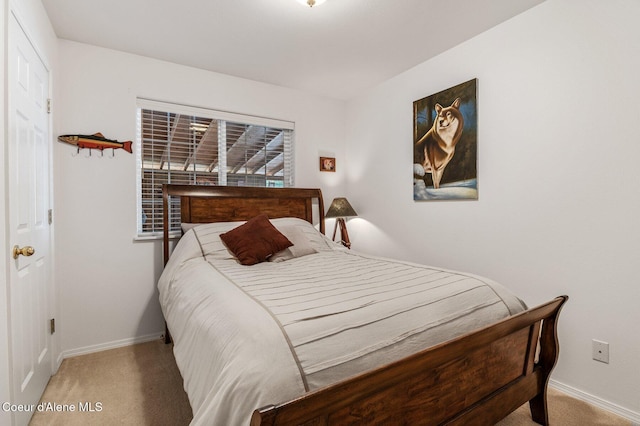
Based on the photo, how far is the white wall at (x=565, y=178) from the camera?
177cm

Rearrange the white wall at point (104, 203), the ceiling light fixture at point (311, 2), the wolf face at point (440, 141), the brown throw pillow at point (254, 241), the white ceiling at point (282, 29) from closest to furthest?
1. the ceiling light fixture at point (311, 2)
2. the white ceiling at point (282, 29)
3. the brown throw pillow at point (254, 241)
4. the white wall at point (104, 203)
5. the wolf face at point (440, 141)

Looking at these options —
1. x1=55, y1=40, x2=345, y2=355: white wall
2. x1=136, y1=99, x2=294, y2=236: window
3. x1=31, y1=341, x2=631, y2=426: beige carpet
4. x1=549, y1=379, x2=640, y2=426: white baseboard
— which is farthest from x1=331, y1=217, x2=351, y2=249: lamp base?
x1=549, y1=379, x2=640, y2=426: white baseboard

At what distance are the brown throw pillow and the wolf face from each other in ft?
4.73

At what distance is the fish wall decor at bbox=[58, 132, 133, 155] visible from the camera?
7.99 feet

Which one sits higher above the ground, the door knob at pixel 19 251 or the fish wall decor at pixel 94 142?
the fish wall decor at pixel 94 142

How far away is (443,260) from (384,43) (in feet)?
6.24

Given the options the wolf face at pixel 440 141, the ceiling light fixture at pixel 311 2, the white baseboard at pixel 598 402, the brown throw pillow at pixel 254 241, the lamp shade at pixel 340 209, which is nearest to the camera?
the white baseboard at pixel 598 402

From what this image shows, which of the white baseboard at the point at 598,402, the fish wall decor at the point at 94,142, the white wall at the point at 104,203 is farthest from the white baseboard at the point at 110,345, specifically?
the white baseboard at the point at 598,402

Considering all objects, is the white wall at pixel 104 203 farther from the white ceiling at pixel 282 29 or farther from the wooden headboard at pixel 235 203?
the wooden headboard at pixel 235 203

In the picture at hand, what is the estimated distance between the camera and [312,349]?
1.05 meters

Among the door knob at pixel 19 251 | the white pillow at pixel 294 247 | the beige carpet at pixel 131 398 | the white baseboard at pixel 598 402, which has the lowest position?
the beige carpet at pixel 131 398

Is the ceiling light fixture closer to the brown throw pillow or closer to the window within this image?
the window

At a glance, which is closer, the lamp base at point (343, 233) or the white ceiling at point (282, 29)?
the white ceiling at point (282, 29)

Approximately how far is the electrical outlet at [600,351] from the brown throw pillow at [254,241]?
2.09 meters
